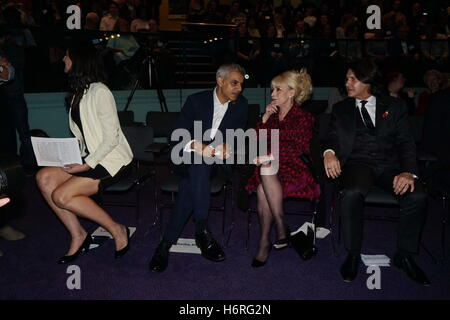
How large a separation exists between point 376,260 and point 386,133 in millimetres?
879

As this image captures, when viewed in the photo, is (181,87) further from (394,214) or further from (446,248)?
(446,248)

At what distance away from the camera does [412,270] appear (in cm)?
297

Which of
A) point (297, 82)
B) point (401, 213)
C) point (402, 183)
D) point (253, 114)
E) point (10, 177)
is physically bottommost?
point (401, 213)

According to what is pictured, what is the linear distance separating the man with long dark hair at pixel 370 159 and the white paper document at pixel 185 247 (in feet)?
3.50

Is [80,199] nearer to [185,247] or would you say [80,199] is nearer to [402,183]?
[185,247]

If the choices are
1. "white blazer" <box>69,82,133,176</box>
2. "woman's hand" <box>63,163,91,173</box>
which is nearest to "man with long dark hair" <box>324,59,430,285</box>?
"white blazer" <box>69,82,133,176</box>

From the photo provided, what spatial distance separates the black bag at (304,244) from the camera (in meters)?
3.29

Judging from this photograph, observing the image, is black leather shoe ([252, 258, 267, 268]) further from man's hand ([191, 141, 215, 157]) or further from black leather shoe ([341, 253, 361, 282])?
man's hand ([191, 141, 215, 157])

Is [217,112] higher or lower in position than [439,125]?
higher

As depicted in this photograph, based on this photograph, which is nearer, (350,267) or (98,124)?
(350,267)

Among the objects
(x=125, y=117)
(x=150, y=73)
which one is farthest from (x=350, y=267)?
(x=150, y=73)

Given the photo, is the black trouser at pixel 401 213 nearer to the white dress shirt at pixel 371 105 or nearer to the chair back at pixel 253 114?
the white dress shirt at pixel 371 105

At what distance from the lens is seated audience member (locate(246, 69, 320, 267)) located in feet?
10.7

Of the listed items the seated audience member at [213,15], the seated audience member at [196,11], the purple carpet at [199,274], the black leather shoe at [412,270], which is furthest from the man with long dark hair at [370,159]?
the seated audience member at [196,11]
